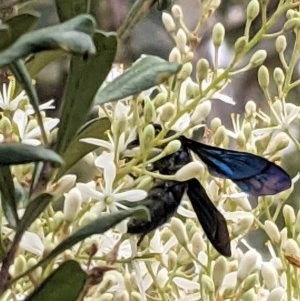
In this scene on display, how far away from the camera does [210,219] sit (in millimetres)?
514

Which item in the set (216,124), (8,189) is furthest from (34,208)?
(216,124)

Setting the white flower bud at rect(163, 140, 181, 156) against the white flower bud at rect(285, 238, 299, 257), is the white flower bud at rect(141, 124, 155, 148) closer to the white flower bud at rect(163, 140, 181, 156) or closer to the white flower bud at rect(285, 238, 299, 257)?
the white flower bud at rect(163, 140, 181, 156)

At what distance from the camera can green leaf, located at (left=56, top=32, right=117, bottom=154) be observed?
14.7 inches

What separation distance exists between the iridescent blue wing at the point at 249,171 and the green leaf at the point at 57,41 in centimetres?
21

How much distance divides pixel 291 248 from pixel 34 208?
21 cm

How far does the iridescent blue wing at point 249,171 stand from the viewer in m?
0.50

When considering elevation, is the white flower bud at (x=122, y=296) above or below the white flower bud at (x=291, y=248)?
above

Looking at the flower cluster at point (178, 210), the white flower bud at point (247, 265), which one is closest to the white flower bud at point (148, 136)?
the flower cluster at point (178, 210)

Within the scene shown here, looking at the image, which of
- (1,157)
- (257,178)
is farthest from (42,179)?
(257,178)

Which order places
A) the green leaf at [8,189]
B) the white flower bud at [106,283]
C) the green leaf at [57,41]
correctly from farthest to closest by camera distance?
the white flower bud at [106,283], the green leaf at [8,189], the green leaf at [57,41]

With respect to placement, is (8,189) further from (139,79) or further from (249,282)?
(249,282)

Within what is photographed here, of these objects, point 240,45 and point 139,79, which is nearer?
point 139,79

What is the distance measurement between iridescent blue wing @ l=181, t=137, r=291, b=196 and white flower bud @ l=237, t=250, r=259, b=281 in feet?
0.13

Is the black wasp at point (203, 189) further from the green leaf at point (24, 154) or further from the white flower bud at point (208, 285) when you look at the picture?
the green leaf at point (24, 154)
